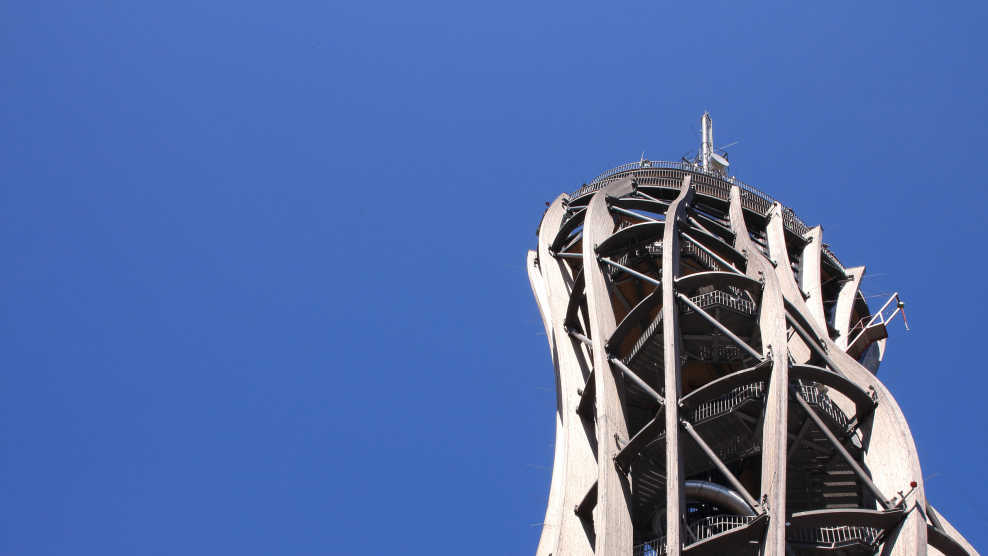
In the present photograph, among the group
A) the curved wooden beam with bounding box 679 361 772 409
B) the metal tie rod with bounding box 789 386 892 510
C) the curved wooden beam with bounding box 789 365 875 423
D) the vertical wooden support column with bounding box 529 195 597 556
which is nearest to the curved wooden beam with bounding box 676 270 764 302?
the curved wooden beam with bounding box 789 365 875 423

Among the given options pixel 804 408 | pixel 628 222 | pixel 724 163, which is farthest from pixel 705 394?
pixel 724 163

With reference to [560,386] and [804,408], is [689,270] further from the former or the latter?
[804,408]

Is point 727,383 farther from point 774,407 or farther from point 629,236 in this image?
point 629,236

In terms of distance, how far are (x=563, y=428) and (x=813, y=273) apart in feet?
29.2

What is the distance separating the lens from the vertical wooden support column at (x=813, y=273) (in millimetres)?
30359

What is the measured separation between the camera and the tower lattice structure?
22859 millimetres

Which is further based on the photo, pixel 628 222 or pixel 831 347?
pixel 628 222

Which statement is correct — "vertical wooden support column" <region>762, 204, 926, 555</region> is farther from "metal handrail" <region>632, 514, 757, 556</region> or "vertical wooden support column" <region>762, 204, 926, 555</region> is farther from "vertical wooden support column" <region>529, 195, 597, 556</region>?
"vertical wooden support column" <region>529, 195, 597, 556</region>

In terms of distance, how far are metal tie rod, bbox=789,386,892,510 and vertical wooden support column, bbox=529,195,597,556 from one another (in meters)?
5.73

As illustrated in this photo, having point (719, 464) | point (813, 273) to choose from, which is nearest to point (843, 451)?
point (719, 464)

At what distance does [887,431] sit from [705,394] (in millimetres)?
4014

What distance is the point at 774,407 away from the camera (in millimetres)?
23047

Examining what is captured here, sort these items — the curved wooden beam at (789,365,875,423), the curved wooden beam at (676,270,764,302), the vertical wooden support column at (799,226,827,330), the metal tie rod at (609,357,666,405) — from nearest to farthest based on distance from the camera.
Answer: the curved wooden beam at (789,365,875,423)
the metal tie rod at (609,357,666,405)
the curved wooden beam at (676,270,764,302)
the vertical wooden support column at (799,226,827,330)

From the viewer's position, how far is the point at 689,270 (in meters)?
32.7
